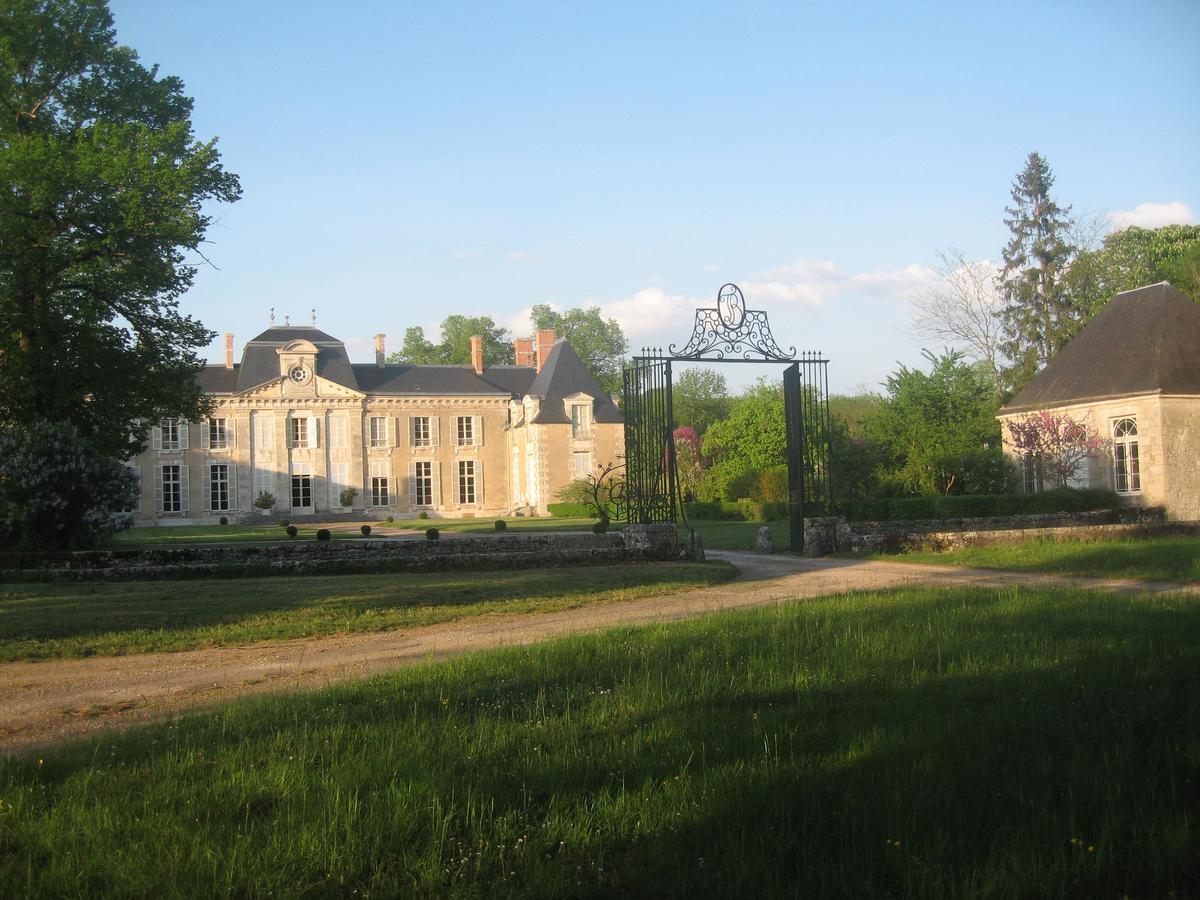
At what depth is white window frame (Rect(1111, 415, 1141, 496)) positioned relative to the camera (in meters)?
22.5

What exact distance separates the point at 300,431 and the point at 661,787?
139 ft

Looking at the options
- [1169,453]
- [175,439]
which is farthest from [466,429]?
[1169,453]

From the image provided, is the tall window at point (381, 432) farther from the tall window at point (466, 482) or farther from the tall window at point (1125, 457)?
the tall window at point (1125, 457)

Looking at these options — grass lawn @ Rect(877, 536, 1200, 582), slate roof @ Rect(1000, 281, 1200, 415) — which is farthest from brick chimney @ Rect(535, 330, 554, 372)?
grass lawn @ Rect(877, 536, 1200, 582)

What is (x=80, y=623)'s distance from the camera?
859 centimetres

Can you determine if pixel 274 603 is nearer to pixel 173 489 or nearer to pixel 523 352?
pixel 173 489

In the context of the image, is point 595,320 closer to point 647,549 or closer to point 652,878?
point 647,549

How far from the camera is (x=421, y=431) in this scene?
4575cm

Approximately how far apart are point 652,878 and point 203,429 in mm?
43737

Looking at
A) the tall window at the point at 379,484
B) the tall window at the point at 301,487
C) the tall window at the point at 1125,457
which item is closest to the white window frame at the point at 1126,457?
the tall window at the point at 1125,457

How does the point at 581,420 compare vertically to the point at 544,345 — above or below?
below

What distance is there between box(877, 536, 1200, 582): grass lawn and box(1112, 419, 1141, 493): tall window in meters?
7.54

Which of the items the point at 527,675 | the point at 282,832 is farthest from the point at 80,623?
the point at 282,832

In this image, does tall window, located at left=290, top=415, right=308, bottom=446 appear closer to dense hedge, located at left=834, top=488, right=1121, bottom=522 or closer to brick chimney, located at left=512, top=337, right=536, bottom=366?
brick chimney, located at left=512, top=337, right=536, bottom=366
